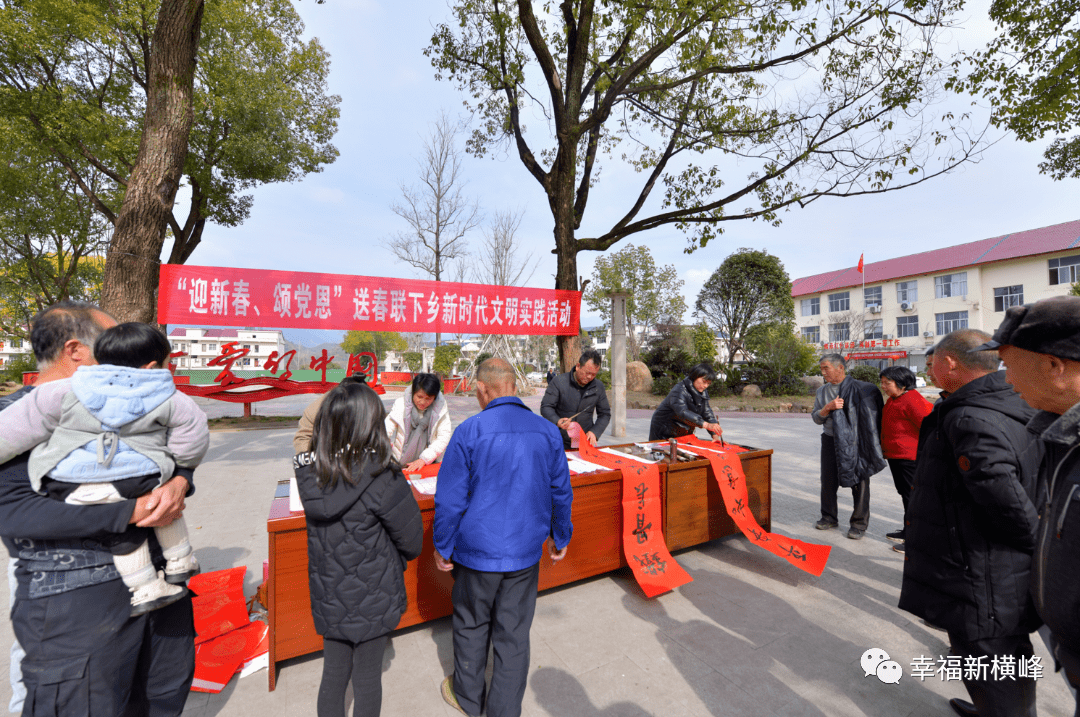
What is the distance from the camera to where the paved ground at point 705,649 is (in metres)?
2.03

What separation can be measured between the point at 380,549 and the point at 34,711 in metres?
0.95

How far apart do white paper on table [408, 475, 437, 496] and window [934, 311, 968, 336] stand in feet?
102

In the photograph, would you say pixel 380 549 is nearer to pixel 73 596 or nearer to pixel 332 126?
pixel 73 596

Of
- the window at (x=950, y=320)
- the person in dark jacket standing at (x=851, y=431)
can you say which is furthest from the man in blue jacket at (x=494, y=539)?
A: the window at (x=950, y=320)

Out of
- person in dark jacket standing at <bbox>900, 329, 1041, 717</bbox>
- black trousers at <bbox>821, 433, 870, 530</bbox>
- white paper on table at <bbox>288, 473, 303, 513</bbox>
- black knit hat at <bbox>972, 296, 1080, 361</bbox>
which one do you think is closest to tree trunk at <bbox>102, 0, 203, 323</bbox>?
white paper on table at <bbox>288, 473, 303, 513</bbox>

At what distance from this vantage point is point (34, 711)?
1.23m

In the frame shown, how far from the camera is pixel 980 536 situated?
169 centimetres

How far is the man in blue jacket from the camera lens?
184 centimetres

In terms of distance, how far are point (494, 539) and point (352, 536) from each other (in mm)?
543

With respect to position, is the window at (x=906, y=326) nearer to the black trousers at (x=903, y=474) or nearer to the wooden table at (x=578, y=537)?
the black trousers at (x=903, y=474)

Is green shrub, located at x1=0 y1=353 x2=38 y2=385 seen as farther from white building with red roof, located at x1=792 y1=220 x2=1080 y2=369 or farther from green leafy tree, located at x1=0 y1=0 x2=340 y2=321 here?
white building with red roof, located at x1=792 y1=220 x2=1080 y2=369

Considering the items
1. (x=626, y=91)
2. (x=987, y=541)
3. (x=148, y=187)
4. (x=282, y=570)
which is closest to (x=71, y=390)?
(x=282, y=570)

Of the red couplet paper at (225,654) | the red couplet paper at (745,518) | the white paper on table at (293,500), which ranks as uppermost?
the white paper on table at (293,500)

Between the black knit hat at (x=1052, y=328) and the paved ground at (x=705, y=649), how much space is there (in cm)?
180
